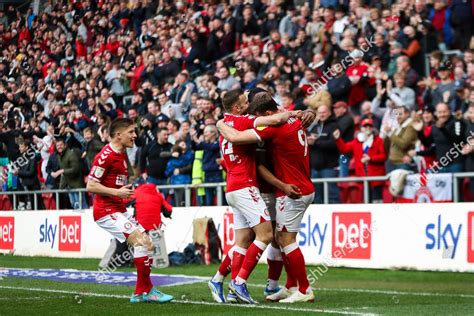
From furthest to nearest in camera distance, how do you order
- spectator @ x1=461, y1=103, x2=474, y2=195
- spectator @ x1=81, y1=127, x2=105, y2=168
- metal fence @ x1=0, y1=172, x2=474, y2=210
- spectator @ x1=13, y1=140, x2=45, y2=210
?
spectator @ x1=13, y1=140, x2=45, y2=210, spectator @ x1=81, y1=127, x2=105, y2=168, metal fence @ x1=0, y1=172, x2=474, y2=210, spectator @ x1=461, y1=103, x2=474, y2=195

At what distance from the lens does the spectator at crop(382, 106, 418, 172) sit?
55.3ft

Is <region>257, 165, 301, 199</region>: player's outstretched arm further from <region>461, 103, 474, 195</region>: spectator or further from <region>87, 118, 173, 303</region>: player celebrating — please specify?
<region>461, 103, 474, 195</region>: spectator

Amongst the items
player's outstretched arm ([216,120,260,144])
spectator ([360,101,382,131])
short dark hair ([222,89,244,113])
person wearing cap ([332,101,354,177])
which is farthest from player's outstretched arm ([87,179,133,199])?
spectator ([360,101,382,131])

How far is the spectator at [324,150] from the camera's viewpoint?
58.9 ft

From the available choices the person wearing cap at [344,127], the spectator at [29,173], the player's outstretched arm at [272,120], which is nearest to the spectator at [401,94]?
the person wearing cap at [344,127]

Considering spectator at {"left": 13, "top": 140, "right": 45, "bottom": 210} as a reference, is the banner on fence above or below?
below

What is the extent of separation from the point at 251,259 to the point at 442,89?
720cm

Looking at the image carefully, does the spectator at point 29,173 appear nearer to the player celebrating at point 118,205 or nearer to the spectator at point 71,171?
the spectator at point 71,171

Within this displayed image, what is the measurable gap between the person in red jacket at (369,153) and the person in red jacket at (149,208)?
10.8 feet

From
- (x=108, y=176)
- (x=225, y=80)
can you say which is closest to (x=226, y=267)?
(x=108, y=176)

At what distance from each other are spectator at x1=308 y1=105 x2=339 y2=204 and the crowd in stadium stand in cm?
3

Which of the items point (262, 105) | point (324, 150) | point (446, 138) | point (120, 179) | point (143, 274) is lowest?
point (143, 274)

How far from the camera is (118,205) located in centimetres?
1187

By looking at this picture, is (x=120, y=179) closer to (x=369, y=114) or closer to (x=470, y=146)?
(x=470, y=146)
